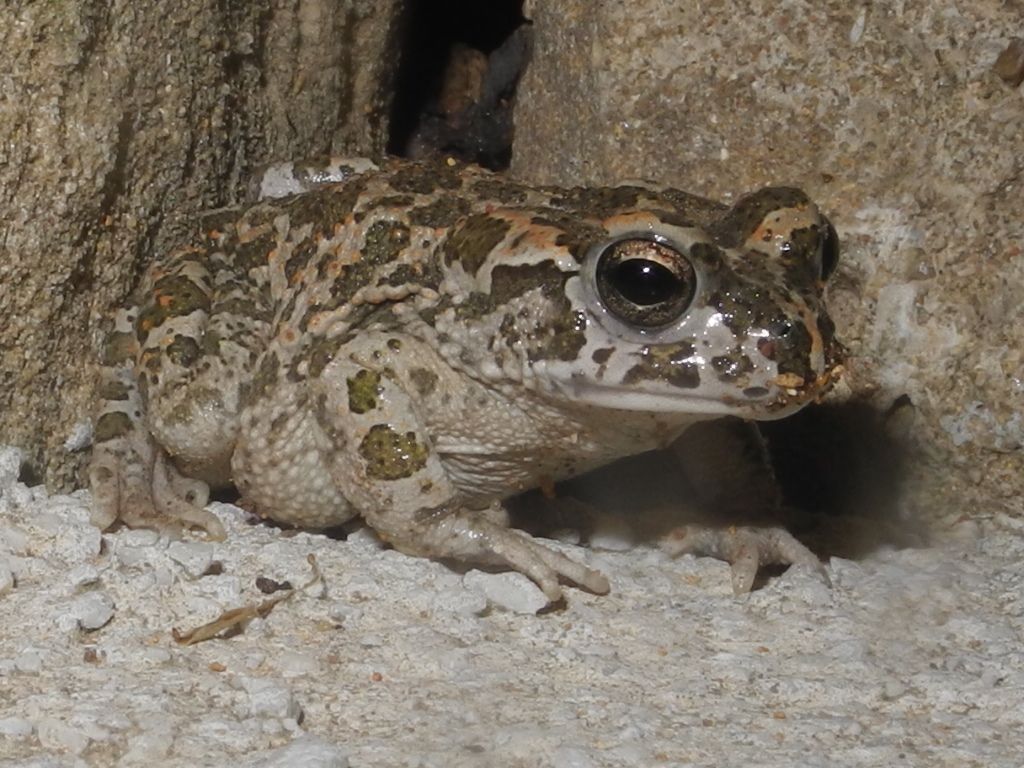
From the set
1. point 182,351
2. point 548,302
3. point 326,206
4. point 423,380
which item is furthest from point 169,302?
point 548,302

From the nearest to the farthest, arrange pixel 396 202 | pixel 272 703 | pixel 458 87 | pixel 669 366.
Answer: pixel 272 703 < pixel 669 366 < pixel 396 202 < pixel 458 87

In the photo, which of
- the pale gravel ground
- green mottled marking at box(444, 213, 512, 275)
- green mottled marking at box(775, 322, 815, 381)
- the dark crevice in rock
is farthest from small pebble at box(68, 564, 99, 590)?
the dark crevice in rock

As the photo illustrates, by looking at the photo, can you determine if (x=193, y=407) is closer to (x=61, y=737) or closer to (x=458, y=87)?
(x=61, y=737)

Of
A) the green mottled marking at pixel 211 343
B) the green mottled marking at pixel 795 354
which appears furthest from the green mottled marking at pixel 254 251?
the green mottled marking at pixel 795 354

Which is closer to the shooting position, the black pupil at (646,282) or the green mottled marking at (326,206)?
the black pupil at (646,282)

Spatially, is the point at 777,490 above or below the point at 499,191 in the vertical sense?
below

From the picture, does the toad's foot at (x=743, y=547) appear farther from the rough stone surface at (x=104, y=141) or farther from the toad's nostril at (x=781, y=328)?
the rough stone surface at (x=104, y=141)

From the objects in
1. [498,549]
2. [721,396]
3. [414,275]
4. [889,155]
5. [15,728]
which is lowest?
[15,728]
